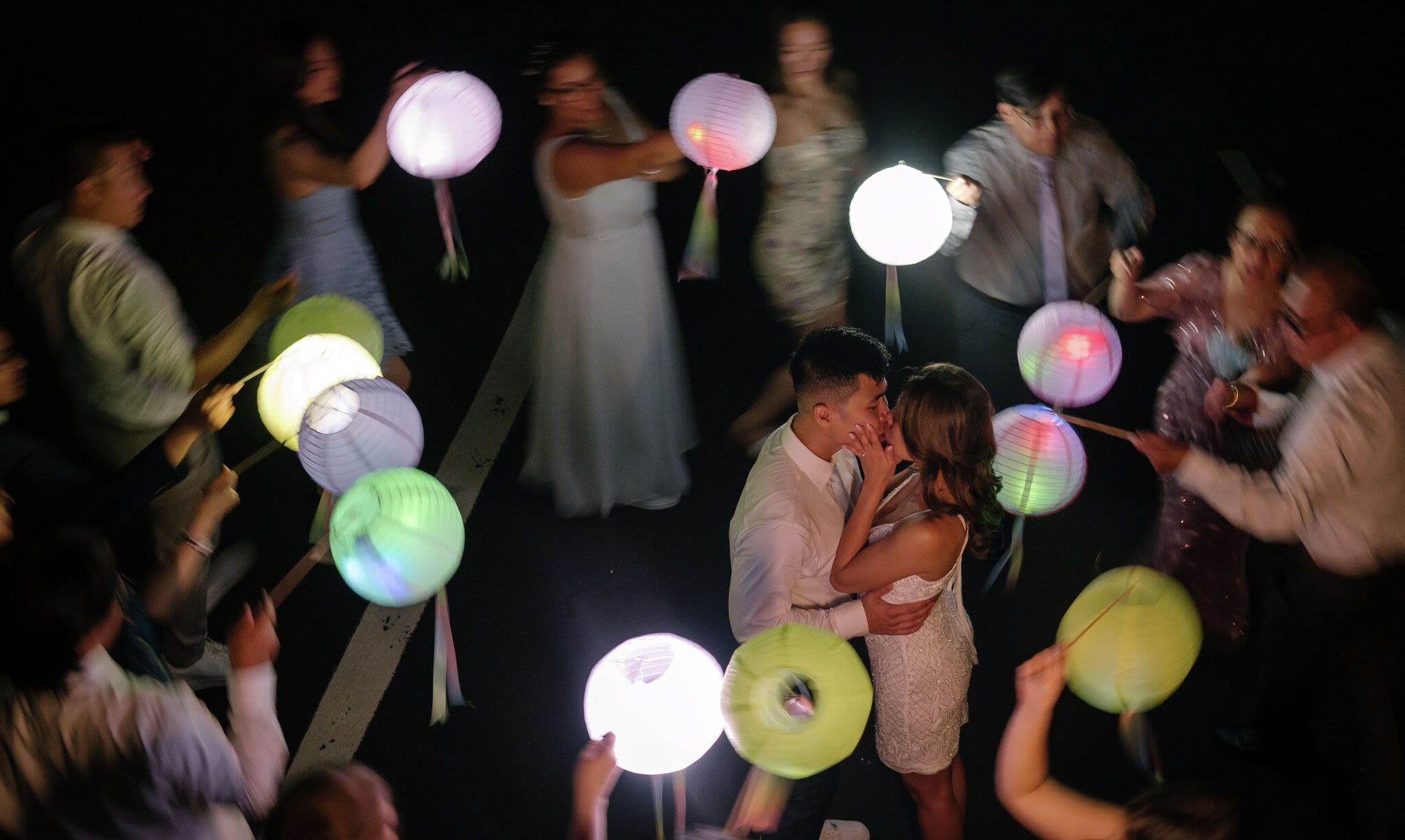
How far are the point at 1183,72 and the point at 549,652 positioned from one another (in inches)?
275

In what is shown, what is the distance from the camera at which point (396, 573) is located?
117 inches

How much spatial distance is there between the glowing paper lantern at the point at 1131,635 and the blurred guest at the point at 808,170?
7.38 ft

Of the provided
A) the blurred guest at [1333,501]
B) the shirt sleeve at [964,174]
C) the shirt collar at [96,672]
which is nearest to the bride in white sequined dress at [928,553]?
the blurred guest at [1333,501]

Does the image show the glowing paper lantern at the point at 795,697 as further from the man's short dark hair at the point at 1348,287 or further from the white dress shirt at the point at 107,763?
the man's short dark hair at the point at 1348,287

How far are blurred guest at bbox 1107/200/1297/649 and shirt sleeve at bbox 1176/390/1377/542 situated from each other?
33 centimetres

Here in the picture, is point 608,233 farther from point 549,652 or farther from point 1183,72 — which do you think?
point 1183,72

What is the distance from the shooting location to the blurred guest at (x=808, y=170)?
4426mm

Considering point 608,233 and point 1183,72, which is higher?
point 608,233

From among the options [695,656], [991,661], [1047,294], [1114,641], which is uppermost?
[695,656]

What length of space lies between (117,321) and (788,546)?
243 cm

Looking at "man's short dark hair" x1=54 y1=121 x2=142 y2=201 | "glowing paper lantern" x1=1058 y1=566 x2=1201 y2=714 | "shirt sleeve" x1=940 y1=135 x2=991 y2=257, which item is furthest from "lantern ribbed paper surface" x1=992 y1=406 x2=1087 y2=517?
"man's short dark hair" x1=54 y1=121 x2=142 y2=201

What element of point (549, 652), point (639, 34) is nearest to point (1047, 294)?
point (549, 652)

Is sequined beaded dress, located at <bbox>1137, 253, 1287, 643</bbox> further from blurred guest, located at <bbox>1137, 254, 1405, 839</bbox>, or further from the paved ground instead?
the paved ground

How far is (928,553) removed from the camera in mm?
2832
